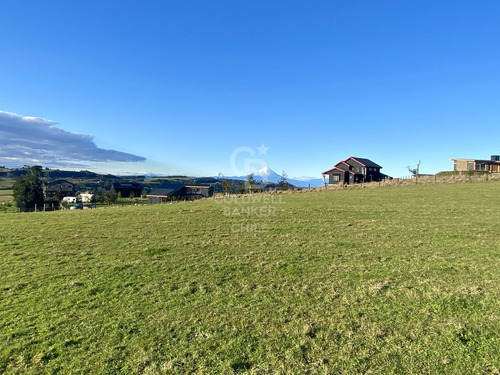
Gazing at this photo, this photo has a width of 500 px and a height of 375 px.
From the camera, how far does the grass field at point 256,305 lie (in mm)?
3361

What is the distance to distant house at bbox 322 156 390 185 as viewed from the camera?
191 feet

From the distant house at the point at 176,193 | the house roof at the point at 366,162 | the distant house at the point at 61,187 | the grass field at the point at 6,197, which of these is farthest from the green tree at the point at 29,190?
the house roof at the point at 366,162

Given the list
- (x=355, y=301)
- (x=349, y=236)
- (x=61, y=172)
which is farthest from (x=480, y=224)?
(x=61, y=172)

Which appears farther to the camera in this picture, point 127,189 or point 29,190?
point 127,189

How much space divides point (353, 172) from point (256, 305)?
2311 inches

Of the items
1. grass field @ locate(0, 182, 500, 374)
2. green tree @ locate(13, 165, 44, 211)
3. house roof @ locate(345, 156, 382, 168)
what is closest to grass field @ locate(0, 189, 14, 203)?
green tree @ locate(13, 165, 44, 211)

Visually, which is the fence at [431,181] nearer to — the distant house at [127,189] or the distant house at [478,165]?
the distant house at [478,165]

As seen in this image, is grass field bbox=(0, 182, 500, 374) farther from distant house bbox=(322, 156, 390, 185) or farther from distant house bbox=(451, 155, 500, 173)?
distant house bbox=(451, 155, 500, 173)

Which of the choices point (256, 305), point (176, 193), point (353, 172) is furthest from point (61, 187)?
point (256, 305)

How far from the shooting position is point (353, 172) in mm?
58781

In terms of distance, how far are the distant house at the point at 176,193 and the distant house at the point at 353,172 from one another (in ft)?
104

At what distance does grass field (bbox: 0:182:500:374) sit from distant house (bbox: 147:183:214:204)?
5063cm

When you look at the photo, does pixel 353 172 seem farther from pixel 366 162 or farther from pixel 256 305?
pixel 256 305

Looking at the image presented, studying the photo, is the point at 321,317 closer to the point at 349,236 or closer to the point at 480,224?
the point at 349,236
